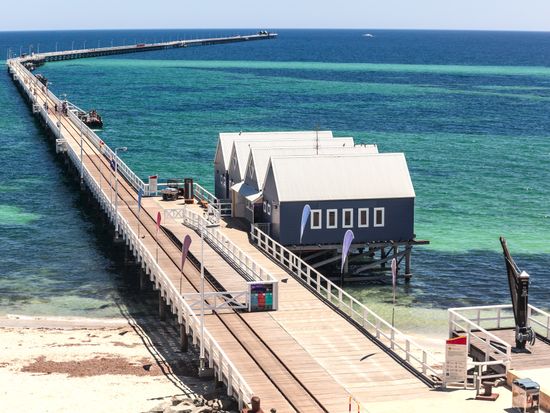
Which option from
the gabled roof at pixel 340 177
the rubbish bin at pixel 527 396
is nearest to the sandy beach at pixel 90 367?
the rubbish bin at pixel 527 396

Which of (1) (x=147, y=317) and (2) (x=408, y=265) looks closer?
(1) (x=147, y=317)

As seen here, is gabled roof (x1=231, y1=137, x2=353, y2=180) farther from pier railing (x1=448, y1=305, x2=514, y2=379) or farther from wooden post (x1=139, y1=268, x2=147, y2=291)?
pier railing (x1=448, y1=305, x2=514, y2=379)

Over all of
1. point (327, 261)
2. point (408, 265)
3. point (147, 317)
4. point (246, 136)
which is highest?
point (246, 136)

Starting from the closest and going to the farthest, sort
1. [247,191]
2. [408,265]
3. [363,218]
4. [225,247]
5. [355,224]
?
[225,247], [355,224], [363,218], [408,265], [247,191]

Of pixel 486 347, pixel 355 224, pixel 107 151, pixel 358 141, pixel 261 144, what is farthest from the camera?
pixel 358 141

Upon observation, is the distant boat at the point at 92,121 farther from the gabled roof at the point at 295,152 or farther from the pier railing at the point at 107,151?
the gabled roof at the point at 295,152

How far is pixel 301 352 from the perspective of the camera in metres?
41.8

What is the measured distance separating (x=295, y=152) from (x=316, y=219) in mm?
7590

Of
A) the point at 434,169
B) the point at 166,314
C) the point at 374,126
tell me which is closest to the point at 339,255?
the point at 166,314

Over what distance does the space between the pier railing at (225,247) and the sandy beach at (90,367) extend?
519 cm

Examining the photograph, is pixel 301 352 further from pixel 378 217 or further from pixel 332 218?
pixel 378 217

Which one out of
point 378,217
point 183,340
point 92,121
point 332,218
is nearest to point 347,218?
point 332,218

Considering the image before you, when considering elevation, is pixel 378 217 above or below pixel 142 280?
above

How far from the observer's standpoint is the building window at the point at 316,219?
61.4 metres
